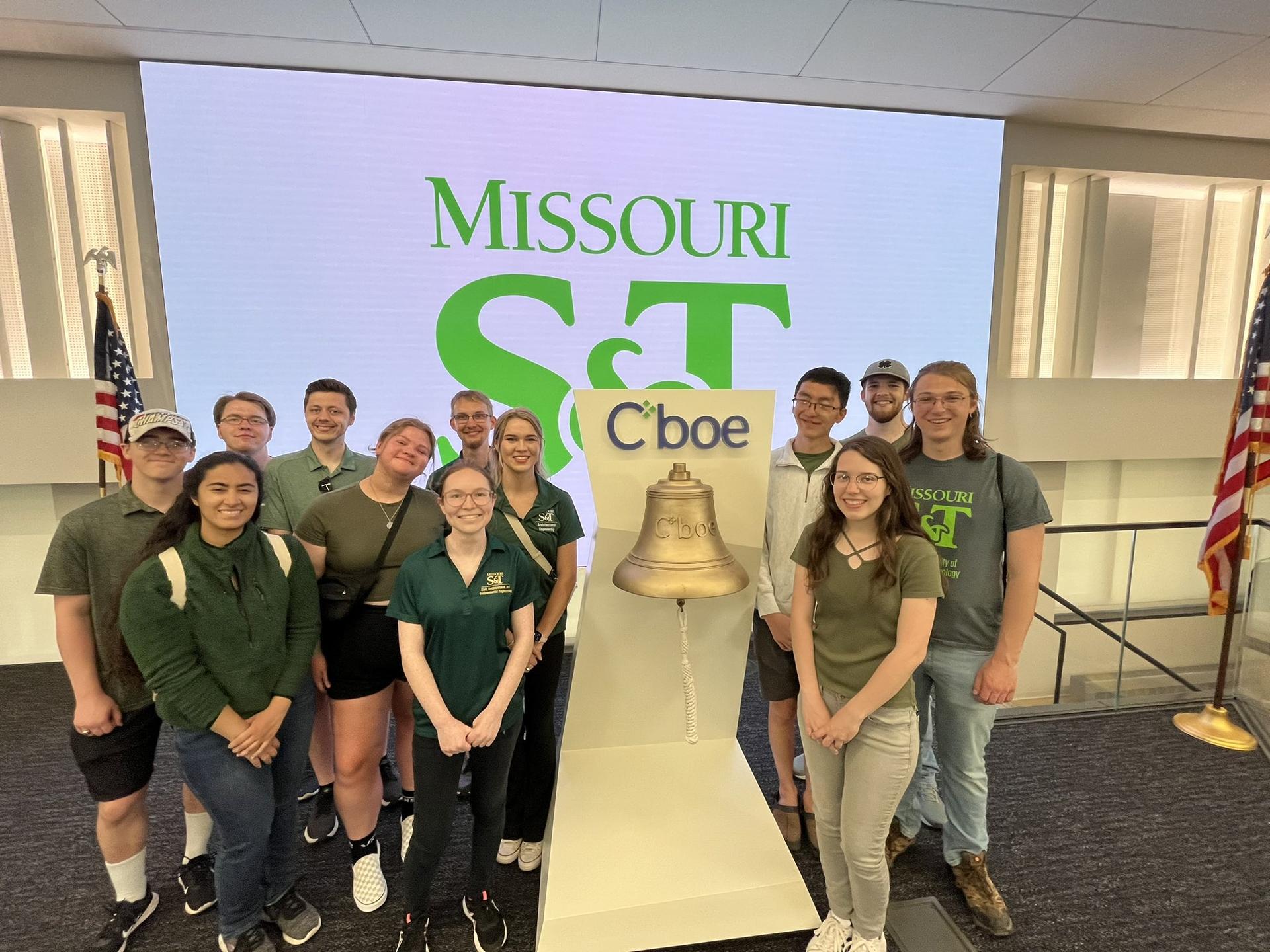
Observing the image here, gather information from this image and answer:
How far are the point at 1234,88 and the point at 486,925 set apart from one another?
6268 mm

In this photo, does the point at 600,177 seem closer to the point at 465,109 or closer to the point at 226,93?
the point at 465,109

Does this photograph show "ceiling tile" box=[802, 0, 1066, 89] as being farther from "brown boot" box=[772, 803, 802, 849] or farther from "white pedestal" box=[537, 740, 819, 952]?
"brown boot" box=[772, 803, 802, 849]

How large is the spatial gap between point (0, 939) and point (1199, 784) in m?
4.91

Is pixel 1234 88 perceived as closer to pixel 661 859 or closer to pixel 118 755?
pixel 661 859

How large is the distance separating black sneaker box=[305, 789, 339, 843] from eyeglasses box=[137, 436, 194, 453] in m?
1.51

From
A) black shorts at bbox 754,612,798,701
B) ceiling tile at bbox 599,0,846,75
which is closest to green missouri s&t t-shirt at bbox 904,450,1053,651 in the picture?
black shorts at bbox 754,612,798,701

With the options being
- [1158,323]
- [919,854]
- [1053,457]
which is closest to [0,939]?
[919,854]

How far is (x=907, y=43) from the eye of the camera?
11.5 feet

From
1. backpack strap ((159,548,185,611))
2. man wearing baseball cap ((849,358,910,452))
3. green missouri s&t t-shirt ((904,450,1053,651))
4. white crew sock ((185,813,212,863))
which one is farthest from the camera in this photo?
man wearing baseball cap ((849,358,910,452))

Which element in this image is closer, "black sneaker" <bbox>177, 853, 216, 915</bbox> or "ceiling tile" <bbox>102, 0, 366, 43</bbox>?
"black sneaker" <bbox>177, 853, 216, 915</bbox>

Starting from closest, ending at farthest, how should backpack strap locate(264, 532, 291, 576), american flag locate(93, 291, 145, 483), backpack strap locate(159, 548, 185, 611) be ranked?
1. backpack strap locate(159, 548, 185, 611)
2. backpack strap locate(264, 532, 291, 576)
3. american flag locate(93, 291, 145, 483)

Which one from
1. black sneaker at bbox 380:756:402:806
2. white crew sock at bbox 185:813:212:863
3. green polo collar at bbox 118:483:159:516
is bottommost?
black sneaker at bbox 380:756:402:806

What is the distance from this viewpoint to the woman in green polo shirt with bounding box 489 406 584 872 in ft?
6.91

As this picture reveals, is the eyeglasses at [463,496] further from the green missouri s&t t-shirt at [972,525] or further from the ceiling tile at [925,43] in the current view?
the ceiling tile at [925,43]
